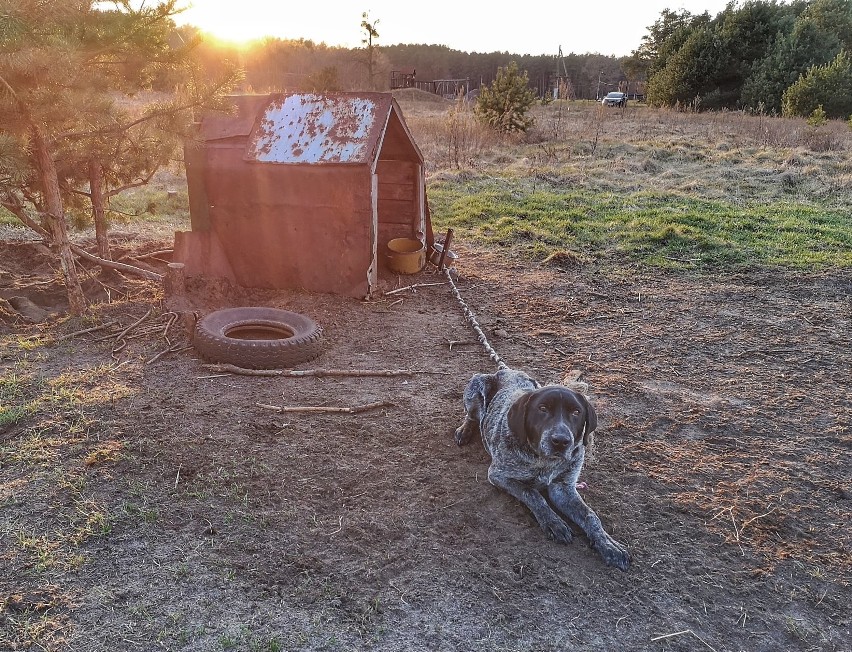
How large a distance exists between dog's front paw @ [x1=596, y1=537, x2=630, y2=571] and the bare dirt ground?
8 cm

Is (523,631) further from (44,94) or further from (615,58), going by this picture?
(615,58)

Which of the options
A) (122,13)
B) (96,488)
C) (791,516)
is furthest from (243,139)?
(791,516)

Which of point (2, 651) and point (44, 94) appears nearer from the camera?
point (2, 651)

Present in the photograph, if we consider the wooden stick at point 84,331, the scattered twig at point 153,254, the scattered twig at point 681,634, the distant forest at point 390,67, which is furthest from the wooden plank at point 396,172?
the distant forest at point 390,67

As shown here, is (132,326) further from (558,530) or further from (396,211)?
(558,530)

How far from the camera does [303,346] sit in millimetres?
5523

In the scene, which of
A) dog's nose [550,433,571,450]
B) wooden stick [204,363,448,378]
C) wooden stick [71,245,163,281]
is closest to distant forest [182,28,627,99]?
wooden stick [71,245,163,281]

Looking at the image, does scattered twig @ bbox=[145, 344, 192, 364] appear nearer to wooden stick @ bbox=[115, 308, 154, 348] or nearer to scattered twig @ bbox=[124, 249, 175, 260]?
wooden stick @ bbox=[115, 308, 154, 348]

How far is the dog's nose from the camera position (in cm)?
312

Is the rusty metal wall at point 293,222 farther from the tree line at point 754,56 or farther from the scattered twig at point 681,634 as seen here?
the tree line at point 754,56

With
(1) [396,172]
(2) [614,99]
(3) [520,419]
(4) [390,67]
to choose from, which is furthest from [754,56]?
(3) [520,419]

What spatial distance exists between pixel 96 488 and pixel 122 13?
3.94 metres

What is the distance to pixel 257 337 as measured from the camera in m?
6.22

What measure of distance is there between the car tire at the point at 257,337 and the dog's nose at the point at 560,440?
3.03m
